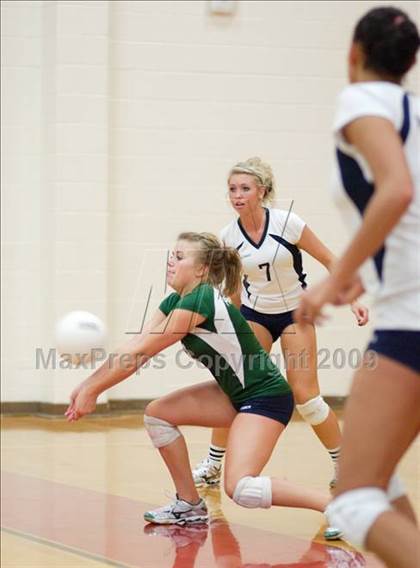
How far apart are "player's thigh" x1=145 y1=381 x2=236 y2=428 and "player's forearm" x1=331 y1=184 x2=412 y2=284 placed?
2.34 metres

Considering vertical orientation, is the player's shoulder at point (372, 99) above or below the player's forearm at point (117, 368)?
above

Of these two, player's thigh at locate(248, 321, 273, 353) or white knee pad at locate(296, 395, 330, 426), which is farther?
player's thigh at locate(248, 321, 273, 353)

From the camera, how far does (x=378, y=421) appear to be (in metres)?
2.28

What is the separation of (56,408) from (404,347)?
6.48 metres

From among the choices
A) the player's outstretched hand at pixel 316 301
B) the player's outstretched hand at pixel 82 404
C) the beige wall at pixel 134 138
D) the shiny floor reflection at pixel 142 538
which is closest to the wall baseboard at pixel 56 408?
the beige wall at pixel 134 138

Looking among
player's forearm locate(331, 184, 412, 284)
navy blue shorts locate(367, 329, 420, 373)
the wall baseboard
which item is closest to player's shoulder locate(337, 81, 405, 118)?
player's forearm locate(331, 184, 412, 284)

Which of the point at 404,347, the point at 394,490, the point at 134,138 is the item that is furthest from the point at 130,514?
the point at 134,138

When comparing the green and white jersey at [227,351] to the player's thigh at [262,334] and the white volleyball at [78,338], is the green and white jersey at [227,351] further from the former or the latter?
the player's thigh at [262,334]

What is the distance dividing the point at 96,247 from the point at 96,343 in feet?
14.6

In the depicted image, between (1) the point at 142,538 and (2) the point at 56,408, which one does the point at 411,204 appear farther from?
(2) the point at 56,408

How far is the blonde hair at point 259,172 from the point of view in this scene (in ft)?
17.4

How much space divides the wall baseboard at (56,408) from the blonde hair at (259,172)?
3.60 m

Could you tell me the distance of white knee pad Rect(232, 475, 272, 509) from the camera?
13.5 feet

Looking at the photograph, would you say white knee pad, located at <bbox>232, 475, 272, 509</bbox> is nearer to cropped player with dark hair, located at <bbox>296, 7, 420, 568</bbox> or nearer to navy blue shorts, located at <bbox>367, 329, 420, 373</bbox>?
cropped player with dark hair, located at <bbox>296, 7, 420, 568</bbox>
